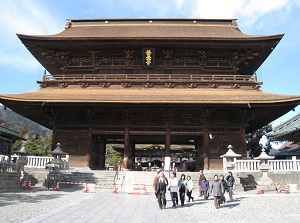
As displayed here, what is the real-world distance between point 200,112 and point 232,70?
5.63 m

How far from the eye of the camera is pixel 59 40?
23.9 meters

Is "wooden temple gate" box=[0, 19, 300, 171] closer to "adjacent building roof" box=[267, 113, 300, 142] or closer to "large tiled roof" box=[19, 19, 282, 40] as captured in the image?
"large tiled roof" box=[19, 19, 282, 40]

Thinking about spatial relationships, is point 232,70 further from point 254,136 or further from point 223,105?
A: point 254,136

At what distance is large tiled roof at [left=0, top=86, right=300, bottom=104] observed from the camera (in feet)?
67.8

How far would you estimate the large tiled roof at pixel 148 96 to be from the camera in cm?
2066

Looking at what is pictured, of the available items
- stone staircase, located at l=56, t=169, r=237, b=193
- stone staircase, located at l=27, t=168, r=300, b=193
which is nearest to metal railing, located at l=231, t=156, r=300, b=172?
stone staircase, located at l=27, t=168, r=300, b=193

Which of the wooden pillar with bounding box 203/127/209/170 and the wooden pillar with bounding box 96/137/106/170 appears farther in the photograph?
the wooden pillar with bounding box 96/137/106/170

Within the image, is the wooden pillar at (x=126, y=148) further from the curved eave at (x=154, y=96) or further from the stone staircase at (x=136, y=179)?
the curved eave at (x=154, y=96)

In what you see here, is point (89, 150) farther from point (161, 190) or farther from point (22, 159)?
point (161, 190)

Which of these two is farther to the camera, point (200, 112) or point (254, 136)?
point (254, 136)

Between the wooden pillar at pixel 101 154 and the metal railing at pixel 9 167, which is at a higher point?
the wooden pillar at pixel 101 154

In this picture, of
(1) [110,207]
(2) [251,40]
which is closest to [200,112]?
(2) [251,40]

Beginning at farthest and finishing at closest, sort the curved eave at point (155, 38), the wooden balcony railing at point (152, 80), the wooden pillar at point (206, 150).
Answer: the wooden balcony railing at point (152, 80) < the curved eave at point (155, 38) < the wooden pillar at point (206, 150)

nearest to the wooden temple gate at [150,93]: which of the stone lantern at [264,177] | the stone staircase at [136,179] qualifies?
the stone staircase at [136,179]
